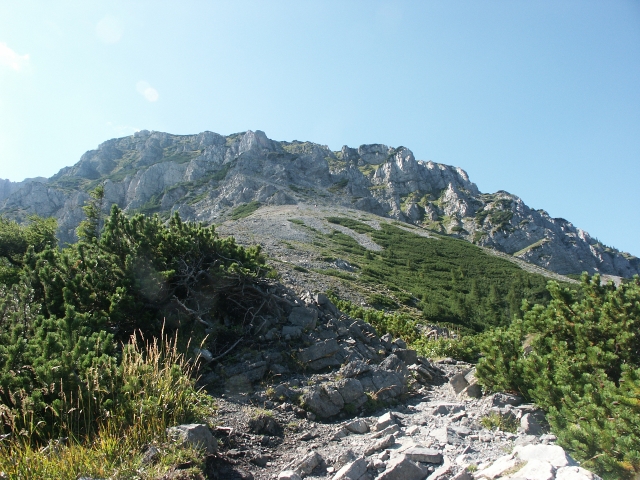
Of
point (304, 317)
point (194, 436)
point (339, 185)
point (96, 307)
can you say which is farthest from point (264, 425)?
point (339, 185)

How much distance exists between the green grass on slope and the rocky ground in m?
19.0

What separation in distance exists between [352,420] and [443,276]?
4209 cm

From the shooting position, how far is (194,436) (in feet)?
15.7

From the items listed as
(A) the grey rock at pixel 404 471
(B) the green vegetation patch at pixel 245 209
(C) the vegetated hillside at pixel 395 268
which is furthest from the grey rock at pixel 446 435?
(B) the green vegetation patch at pixel 245 209

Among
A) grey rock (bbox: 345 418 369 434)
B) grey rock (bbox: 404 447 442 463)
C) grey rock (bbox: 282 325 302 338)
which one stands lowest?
grey rock (bbox: 345 418 369 434)

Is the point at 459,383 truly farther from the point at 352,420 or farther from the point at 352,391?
the point at 352,420

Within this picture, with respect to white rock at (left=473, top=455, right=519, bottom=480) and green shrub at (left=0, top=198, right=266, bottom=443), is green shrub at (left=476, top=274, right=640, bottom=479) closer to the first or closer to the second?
white rock at (left=473, top=455, right=519, bottom=480)

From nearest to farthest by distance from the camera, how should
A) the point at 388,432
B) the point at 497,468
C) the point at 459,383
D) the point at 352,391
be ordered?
1. the point at 497,468
2. the point at 388,432
3. the point at 352,391
4. the point at 459,383

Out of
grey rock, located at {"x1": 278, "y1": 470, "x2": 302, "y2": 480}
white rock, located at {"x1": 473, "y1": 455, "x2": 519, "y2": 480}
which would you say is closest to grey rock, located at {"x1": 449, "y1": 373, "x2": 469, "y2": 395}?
white rock, located at {"x1": 473, "y1": 455, "x2": 519, "y2": 480}

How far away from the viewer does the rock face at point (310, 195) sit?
87500 mm

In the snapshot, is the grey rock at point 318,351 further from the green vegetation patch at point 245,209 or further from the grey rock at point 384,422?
the green vegetation patch at point 245,209

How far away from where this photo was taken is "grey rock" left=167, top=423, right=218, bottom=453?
4617 mm

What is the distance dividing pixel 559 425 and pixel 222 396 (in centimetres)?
531

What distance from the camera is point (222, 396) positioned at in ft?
24.1
